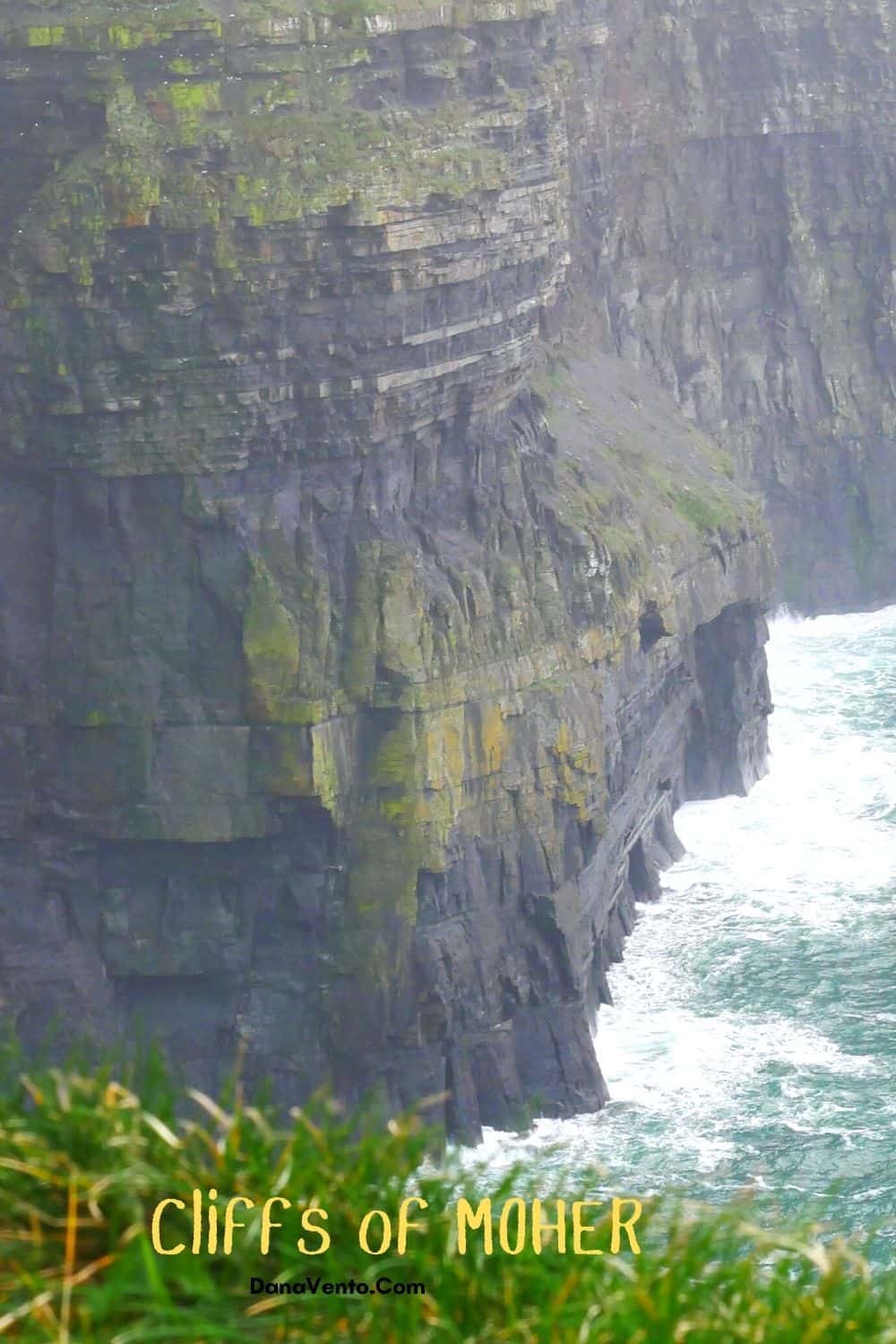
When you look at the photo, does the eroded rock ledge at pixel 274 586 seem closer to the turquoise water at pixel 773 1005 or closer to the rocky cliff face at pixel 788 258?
the turquoise water at pixel 773 1005

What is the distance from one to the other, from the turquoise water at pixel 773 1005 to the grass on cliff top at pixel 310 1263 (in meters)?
18.5

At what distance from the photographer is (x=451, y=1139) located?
40.4m

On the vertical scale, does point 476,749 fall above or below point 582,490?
below

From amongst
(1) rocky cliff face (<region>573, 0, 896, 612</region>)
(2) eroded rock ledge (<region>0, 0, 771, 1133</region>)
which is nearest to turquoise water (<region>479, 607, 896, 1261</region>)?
(2) eroded rock ledge (<region>0, 0, 771, 1133</region>)

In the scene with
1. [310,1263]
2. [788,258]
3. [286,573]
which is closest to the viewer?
Result: [310,1263]

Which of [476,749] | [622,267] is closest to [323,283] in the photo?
[476,749]

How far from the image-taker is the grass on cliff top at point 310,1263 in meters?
12.2

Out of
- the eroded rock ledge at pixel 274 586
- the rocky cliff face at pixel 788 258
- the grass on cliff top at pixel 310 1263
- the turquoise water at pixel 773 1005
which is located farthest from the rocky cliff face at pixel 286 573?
the grass on cliff top at pixel 310 1263

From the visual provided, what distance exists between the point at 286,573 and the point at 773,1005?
44.0 ft

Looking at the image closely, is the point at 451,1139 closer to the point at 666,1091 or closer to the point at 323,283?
the point at 666,1091

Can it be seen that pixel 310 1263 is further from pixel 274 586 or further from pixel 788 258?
pixel 788 258

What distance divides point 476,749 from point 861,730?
79.9 ft

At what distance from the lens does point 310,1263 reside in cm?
1255

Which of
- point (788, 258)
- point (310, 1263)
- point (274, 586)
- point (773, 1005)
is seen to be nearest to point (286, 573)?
point (274, 586)
